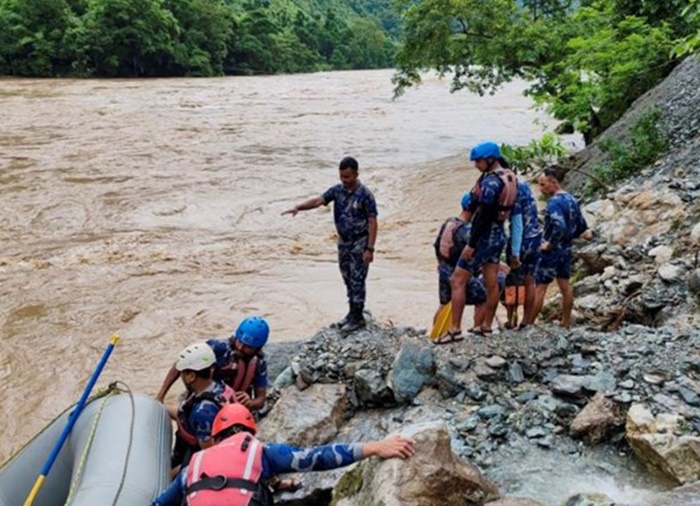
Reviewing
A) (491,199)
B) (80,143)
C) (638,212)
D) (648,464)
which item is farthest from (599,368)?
(80,143)

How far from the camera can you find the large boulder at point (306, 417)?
4.38 meters

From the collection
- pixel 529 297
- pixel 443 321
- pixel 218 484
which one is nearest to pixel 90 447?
pixel 218 484

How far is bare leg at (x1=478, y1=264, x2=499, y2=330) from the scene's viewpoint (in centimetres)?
498

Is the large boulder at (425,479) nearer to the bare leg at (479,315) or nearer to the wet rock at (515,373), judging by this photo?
the wet rock at (515,373)

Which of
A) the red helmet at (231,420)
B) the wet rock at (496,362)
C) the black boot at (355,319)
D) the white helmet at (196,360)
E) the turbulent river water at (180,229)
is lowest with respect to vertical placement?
the turbulent river water at (180,229)

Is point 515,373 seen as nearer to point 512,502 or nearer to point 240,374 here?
point 512,502

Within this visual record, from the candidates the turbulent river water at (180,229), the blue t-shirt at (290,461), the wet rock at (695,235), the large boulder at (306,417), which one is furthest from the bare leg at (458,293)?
the turbulent river water at (180,229)

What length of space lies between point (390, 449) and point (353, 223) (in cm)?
282

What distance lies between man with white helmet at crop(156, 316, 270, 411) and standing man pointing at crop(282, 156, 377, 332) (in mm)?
1422

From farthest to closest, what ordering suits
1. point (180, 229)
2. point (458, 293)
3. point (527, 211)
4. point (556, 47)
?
point (556, 47), point (180, 229), point (527, 211), point (458, 293)

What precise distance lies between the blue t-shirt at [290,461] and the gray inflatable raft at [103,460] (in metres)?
0.66

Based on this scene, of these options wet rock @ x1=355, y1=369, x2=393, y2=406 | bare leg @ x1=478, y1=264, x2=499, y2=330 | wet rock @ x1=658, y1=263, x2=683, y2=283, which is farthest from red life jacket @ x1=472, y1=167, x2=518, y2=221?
wet rock @ x1=658, y1=263, x2=683, y2=283

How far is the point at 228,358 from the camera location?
4.54m

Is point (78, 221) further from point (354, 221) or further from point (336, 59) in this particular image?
point (336, 59)
